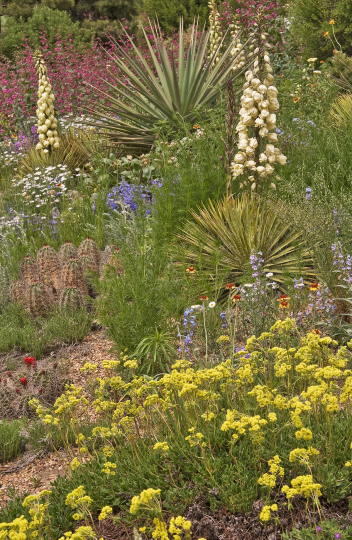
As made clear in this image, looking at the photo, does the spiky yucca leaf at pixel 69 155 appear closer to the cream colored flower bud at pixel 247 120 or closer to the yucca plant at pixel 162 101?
the yucca plant at pixel 162 101

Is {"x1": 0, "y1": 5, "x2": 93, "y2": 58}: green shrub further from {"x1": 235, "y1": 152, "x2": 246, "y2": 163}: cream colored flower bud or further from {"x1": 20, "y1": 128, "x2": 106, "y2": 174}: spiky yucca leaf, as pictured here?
{"x1": 235, "y1": 152, "x2": 246, "y2": 163}: cream colored flower bud

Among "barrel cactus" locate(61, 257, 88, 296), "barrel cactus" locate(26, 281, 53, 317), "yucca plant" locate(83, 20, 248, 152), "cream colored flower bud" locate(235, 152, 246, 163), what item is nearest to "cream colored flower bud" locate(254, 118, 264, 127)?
"cream colored flower bud" locate(235, 152, 246, 163)

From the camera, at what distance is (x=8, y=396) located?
4.14 m

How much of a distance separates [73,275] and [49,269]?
0.32m

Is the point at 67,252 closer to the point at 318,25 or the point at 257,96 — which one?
the point at 257,96

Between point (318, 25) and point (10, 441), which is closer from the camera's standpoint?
point (10, 441)

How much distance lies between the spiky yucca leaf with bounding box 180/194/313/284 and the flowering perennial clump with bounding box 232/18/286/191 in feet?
1.02

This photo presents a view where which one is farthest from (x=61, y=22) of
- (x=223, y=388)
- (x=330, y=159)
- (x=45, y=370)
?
(x=223, y=388)

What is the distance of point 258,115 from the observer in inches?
203

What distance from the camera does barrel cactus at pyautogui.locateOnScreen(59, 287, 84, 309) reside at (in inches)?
204

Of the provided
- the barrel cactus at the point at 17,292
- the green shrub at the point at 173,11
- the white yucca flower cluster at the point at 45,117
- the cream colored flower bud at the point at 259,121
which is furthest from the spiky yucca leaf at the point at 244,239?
the green shrub at the point at 173,11

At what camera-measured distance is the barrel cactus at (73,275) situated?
5297 millimetres

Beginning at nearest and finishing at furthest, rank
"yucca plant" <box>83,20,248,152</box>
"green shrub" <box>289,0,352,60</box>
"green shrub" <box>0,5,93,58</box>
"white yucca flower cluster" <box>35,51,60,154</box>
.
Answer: "yucca plant" <box>83,20,248,152</box>
"white yucca flower cluster" <box>35,51,60,154</box>
"green shrub" <box>289,0,352,60</box>
"green shrub" <box>0,5,93,58</box>

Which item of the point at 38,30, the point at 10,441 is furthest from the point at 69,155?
the point at 38,30
